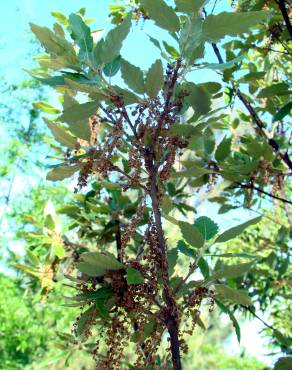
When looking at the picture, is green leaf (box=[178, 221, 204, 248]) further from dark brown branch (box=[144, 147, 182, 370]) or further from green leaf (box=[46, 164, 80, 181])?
green leaf (box=[46, 164, 80, 181])

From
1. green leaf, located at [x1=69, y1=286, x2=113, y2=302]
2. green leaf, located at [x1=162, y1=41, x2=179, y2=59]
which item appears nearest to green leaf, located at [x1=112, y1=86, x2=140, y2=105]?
green leaf, located at [x1=69, y1=286, x2=113, y2=302]

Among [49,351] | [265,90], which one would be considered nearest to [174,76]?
[265,90]

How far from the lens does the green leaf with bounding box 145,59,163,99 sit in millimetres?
1025

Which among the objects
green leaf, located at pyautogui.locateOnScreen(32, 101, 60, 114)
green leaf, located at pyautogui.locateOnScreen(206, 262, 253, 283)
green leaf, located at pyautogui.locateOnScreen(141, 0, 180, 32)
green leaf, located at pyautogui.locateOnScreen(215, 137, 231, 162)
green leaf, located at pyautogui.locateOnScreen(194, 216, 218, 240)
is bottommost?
green leaf, located at pyautogui.locateOnScreen(206, 262, 253, 283)

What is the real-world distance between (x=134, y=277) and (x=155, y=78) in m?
0.41

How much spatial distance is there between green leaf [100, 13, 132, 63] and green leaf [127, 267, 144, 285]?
17.1 inches

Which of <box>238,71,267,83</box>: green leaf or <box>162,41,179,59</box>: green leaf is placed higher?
<box>162,41,179,59</box>: green leaf

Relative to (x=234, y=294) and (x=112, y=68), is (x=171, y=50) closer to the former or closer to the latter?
(x=112, y=68)

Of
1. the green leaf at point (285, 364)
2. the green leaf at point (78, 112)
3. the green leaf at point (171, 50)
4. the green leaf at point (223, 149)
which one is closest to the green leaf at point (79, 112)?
the green leaf at point (78, 112)

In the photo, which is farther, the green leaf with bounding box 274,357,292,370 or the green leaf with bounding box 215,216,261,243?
the green leaf with bounding box 274,357,292,370

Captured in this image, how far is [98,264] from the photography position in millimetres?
930

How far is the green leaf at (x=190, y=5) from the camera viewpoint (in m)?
0.92

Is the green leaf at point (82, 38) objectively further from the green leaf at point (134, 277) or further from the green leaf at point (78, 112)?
the green leaf at point (134, 277)

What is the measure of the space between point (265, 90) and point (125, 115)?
96 cm
